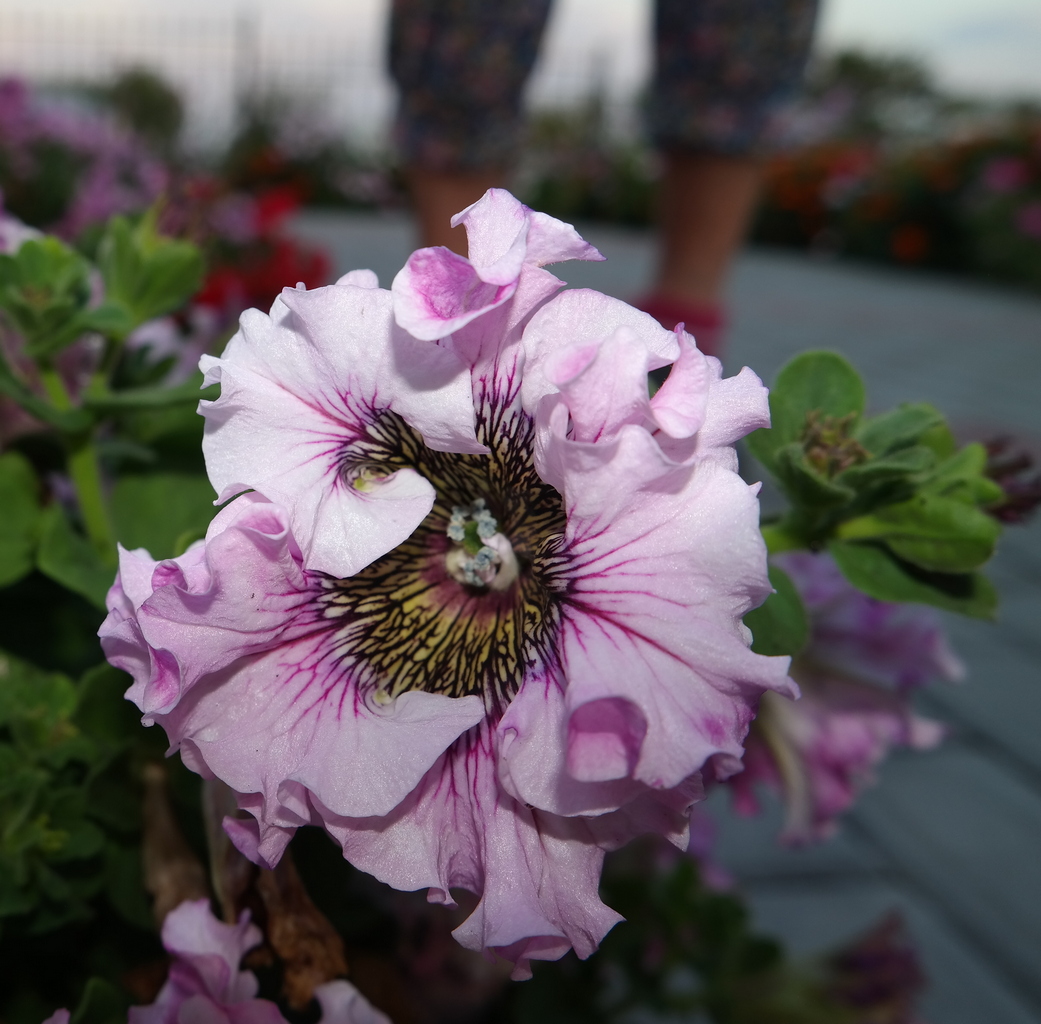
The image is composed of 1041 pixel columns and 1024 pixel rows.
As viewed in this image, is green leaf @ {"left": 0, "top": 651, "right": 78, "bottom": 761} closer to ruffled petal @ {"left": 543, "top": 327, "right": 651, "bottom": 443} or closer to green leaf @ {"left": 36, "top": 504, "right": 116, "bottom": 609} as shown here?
green leaf @ {"left": 36, "top": 504, "right": 116, "bottom": 609}

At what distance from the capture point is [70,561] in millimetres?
631

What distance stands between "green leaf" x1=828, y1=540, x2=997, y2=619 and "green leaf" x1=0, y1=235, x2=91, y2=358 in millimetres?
461

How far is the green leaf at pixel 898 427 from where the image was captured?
0.55 meters

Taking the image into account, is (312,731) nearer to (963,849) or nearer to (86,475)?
(86,475)

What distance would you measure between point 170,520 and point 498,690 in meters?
0.34

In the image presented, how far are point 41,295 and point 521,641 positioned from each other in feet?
1.26

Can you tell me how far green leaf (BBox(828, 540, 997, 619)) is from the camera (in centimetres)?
56

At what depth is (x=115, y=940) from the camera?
2.23 feet

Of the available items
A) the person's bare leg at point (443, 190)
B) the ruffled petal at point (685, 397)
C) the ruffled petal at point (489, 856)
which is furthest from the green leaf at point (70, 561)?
the person's bare leg at point (443, 190)

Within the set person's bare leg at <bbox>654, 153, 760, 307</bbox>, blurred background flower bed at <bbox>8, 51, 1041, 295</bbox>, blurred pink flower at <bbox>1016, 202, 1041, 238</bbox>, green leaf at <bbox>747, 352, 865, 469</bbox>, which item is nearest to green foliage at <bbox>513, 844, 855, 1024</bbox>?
green leaf at <bbox>747, 352, 865, 469</bbox>

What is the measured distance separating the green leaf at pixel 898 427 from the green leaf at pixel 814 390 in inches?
1.0

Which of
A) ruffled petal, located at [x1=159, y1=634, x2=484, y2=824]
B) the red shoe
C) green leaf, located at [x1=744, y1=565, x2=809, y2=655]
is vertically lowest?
the red shoe

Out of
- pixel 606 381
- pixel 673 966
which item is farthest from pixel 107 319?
pixel 673 966

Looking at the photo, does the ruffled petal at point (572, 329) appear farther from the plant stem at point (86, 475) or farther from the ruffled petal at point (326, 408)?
the plant stem at point (86, 475)
